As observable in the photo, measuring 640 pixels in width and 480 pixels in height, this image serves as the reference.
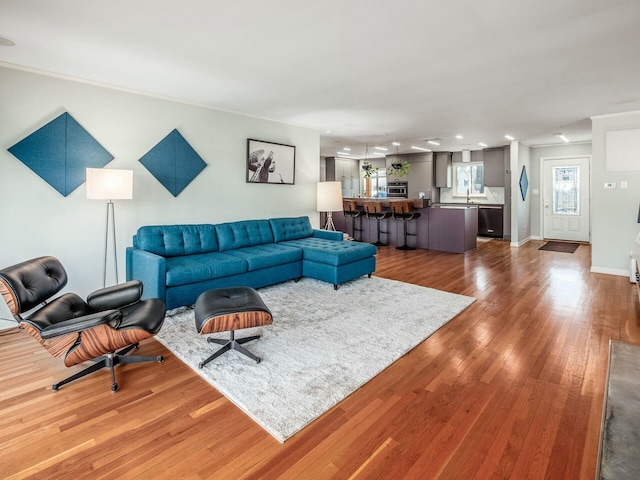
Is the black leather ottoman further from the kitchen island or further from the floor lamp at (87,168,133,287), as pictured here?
the kitchen island

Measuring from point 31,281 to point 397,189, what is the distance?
10.1m

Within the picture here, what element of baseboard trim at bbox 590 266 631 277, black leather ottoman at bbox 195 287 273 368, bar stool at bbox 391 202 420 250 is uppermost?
bar stool at bbox 391 202 420 250

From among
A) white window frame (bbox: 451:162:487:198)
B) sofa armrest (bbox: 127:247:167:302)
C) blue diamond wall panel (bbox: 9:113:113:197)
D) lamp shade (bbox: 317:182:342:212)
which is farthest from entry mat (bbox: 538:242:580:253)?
blue diamond wall panel (bbox: 9:113:113:197)

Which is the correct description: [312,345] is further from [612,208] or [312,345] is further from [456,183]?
[456,183]

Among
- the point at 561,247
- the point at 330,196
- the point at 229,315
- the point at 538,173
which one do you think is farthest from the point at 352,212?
the point at 229,315

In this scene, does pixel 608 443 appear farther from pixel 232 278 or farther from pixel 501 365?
pixel 232 278

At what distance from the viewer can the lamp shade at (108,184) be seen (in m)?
3.43

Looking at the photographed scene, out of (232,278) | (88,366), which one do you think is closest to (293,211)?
(232,278)

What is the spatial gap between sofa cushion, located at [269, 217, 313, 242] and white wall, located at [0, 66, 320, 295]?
0.38 meters

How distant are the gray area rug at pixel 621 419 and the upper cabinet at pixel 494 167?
24.1ft

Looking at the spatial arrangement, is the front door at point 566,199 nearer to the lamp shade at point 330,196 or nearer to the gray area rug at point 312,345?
the lamp shade at point 330,196

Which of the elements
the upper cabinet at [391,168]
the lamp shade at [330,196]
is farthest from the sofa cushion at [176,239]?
the upper cabinet at [391,168]

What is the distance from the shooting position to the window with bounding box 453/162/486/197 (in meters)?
10.3

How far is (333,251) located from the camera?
4637 mm
